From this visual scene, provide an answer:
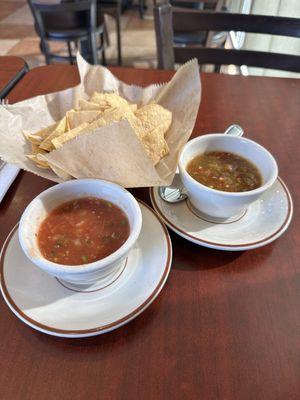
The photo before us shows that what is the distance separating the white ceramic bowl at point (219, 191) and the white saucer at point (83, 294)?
0.12 meters

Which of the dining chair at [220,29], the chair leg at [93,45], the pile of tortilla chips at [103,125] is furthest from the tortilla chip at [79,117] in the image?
the chair leg at [93,45]

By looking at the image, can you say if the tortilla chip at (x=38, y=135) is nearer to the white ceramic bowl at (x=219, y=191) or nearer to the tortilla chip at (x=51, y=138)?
the tortilla chip at (x=51, y=138)

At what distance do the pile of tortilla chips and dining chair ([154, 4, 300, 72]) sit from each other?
0.62 m

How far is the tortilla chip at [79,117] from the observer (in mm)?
854

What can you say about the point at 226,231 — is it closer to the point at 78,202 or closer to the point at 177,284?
the point at 177,284

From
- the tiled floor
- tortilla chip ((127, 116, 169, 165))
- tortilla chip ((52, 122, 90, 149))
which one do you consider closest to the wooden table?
tortilla chip ((52, 122, 90, 149))

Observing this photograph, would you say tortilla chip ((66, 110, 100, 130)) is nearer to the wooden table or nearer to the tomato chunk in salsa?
the tomato chunk in salsa

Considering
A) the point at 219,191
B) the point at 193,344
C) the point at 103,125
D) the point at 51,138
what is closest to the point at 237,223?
the point at 219,191

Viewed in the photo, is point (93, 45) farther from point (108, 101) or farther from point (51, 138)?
point (51, 138)

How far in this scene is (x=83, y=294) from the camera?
1.97 feet

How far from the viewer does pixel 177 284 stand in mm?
647

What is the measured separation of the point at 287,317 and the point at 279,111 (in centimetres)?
84

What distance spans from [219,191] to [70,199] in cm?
33

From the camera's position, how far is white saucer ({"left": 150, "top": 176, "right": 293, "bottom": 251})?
2.25 ft
